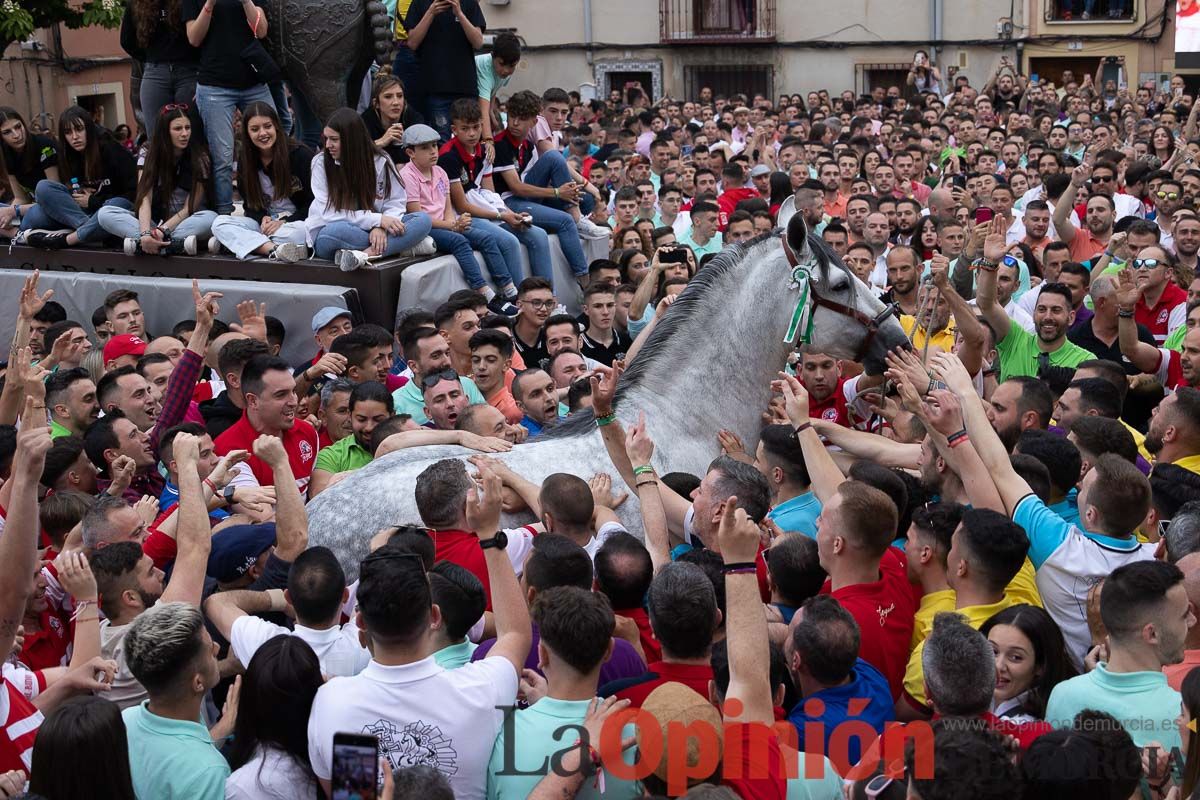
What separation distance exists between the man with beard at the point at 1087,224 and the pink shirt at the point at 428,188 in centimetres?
574

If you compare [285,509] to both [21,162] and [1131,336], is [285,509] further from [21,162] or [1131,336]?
[21,162]

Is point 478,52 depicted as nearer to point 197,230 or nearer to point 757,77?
point 197,230

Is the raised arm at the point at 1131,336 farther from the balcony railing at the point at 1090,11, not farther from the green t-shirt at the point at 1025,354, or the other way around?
the balcony railing at the point at 1090,11

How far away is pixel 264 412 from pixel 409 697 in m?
3.20

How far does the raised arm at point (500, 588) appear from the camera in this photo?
4.30m

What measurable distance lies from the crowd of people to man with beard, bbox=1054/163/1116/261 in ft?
4.54

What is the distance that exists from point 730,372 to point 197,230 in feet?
17.1

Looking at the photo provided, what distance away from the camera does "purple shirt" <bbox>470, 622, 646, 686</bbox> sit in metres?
4.36

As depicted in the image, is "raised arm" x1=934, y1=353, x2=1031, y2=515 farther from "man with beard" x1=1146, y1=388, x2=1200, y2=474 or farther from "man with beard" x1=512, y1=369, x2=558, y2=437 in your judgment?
"man with beard" x1=512, y1=369, x2=558, y2=437

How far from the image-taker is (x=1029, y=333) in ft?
28.4

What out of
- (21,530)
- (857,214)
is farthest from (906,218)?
(21,530)

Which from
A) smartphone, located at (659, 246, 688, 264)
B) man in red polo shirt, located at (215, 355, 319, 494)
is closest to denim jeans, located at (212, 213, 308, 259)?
smartphone, located at (659, 246, 688, 264)

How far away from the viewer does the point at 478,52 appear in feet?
39.5

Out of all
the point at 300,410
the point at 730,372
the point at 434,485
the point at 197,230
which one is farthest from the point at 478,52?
the point at 434,485
